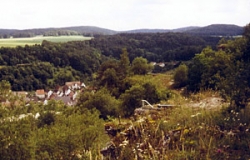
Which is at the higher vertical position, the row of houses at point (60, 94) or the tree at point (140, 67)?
the tree at point (140, 67)

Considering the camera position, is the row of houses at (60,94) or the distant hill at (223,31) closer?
the row of houses at (60,94)

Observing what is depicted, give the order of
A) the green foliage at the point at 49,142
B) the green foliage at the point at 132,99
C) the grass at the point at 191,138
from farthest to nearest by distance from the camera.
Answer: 1. the green foliage at the point at 132,99
2. the green foliage at the point at 49,142
3. the grass at the point at 191,138

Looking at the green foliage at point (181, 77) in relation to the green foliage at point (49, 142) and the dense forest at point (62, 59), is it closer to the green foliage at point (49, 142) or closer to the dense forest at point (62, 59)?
the green foliage at point (49, 142)

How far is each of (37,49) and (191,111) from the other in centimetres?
8196

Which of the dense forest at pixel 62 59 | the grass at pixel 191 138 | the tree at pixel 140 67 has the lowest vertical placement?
the dense forest at pixel 62 59

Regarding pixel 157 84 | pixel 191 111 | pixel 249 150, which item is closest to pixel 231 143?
pixel 249 150

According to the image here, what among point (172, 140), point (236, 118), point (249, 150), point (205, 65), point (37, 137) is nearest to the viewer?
point (249, 150)

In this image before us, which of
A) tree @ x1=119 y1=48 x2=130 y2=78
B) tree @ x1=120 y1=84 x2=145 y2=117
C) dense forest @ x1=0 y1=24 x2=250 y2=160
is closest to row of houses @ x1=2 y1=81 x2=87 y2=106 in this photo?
tree @ x1=119 y1=48 x2=130 y2=78

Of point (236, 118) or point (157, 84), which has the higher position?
point (236, 118)

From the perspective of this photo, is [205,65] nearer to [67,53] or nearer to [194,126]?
[194,126]

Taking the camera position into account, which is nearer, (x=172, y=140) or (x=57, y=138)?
(x=172, y=140)

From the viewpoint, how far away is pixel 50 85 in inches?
2692

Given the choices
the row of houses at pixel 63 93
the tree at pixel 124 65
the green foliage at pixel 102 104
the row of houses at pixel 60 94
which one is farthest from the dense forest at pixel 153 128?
the row of houses at pixel 63 93

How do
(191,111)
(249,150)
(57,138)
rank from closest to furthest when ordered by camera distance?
(249,150) < (191,111) < (57,138)
